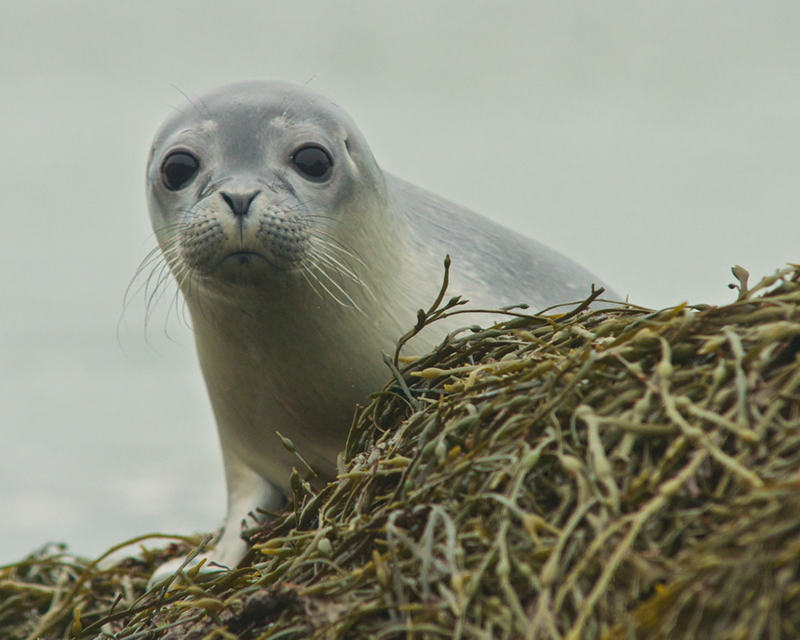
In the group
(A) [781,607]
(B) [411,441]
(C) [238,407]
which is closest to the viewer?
Answer: (A) [781,607]

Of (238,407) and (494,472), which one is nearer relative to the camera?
(494,472)

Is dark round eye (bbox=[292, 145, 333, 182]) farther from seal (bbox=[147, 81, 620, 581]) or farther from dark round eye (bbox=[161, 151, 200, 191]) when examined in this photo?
dark round eye (bbox=[161, 151, 200, 191])

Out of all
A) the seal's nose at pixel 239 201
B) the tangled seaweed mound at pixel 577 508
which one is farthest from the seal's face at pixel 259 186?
the tangled seaweed mound at pixel 577 508

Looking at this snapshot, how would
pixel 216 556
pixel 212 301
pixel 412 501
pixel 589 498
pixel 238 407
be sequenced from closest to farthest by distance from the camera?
pixel 589 498, pixel 412 501, pixel 212 301, pixel 238 407, pixel 216 556

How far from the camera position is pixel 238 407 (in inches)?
63.2

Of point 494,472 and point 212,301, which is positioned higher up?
point 212,301

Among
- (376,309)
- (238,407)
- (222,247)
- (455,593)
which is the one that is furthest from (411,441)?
(238,407)

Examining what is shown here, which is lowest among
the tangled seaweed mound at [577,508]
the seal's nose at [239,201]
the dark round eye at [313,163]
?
the tangled seaweed mound at [577,508]

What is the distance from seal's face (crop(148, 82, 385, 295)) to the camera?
1290mm

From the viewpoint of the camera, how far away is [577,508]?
0.67m

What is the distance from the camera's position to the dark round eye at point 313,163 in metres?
1.44

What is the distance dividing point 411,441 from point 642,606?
15.5 inches

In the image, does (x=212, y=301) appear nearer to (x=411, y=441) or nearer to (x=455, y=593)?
(x=411, y=441)

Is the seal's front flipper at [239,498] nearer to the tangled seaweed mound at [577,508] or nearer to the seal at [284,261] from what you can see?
the seal at [284,261]
